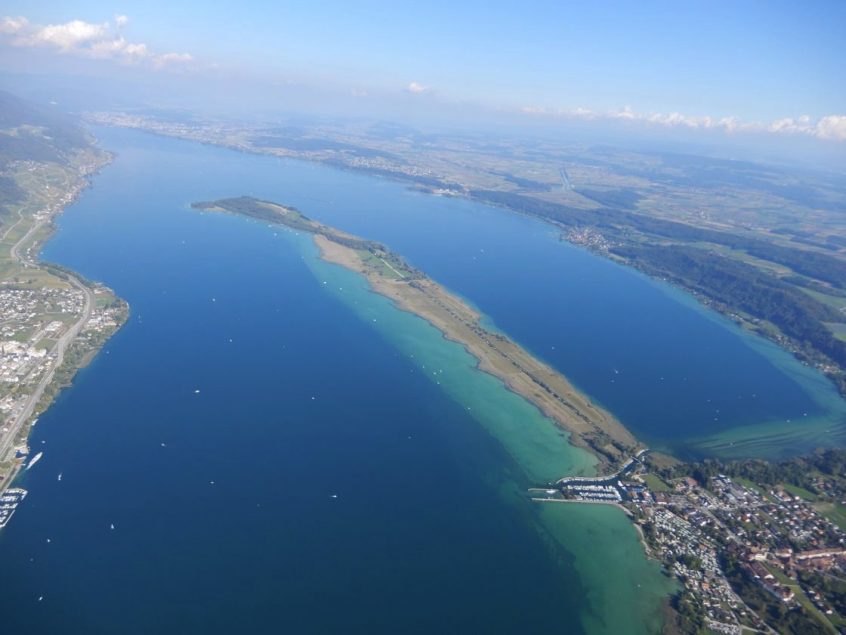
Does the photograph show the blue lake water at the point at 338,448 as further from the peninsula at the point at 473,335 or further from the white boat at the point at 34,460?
the peninsula at the point at 473,335

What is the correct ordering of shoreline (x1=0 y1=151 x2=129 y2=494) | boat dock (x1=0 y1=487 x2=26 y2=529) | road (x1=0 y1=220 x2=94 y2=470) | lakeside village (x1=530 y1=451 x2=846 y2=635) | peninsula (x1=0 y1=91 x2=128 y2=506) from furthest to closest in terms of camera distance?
peninsula (x1=0 y1=91 x2=128 y2=506)
road (x1=0 y1=220 x2=94 y2=470)
shoreline (x1=0 y1=151 x2=129 y2=494)
boat dock (x1=0 y1=487 x2=26 y2=529)
lakeside village (x1=530 y1=451 x2=846 y2=635)

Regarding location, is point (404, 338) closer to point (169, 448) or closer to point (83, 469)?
point (169, 448)

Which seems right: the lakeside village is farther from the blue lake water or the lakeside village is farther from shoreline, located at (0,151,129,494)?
shoreline, located at (0,151,129,494)

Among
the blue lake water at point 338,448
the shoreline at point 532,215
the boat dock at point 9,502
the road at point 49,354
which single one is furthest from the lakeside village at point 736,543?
the road at point 49,354

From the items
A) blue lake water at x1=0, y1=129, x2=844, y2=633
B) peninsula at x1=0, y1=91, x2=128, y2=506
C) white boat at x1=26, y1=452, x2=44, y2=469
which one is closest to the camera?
blue lake water at x1=0, y1=129, x2=844, y2=633

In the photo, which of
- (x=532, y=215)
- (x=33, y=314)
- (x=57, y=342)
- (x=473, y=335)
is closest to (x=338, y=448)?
(x=473, y=335)

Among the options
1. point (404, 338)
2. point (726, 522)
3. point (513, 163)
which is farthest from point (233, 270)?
point (513, 163)

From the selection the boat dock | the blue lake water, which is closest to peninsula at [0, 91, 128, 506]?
the boat dock
